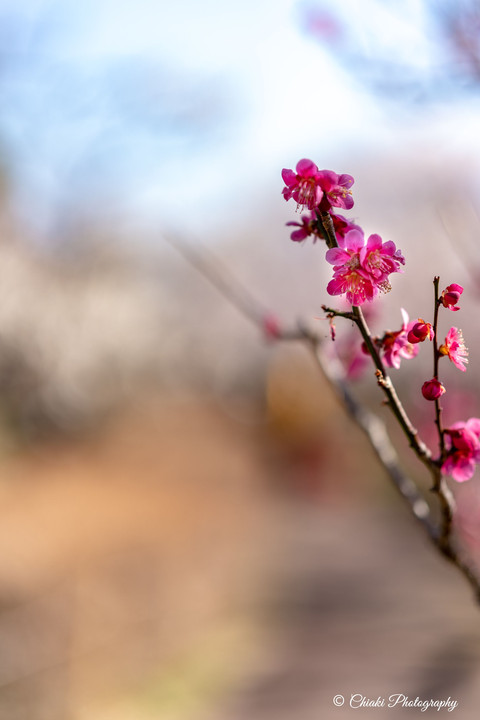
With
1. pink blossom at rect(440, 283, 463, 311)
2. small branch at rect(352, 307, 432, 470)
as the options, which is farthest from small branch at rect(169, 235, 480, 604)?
pink blossom at rect(440, 283, 463, 311)

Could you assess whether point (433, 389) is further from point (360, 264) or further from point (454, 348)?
point (360, 264)

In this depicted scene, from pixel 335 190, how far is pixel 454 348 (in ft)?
0.91

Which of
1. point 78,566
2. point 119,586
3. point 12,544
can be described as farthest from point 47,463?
point 119,586

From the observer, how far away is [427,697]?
3361 millimetres

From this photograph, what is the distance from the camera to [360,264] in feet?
2.29

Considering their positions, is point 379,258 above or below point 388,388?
above

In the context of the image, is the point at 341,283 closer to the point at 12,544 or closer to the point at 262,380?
the point at 12,544

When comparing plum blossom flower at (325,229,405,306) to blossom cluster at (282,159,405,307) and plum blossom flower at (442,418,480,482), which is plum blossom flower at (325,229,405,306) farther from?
plum blossom flower at (442,418,480,482)

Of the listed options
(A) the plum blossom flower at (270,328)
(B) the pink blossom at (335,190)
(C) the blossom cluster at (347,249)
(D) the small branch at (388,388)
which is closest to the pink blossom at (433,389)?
(D) the small branch at (388,388)

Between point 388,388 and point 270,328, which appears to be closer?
point 388,388

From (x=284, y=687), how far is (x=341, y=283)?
3890 mm

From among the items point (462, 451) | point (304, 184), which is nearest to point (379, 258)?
point (304, 184)

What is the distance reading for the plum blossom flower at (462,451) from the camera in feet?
→ 2.61

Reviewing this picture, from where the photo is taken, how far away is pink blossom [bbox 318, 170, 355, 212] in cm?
68
